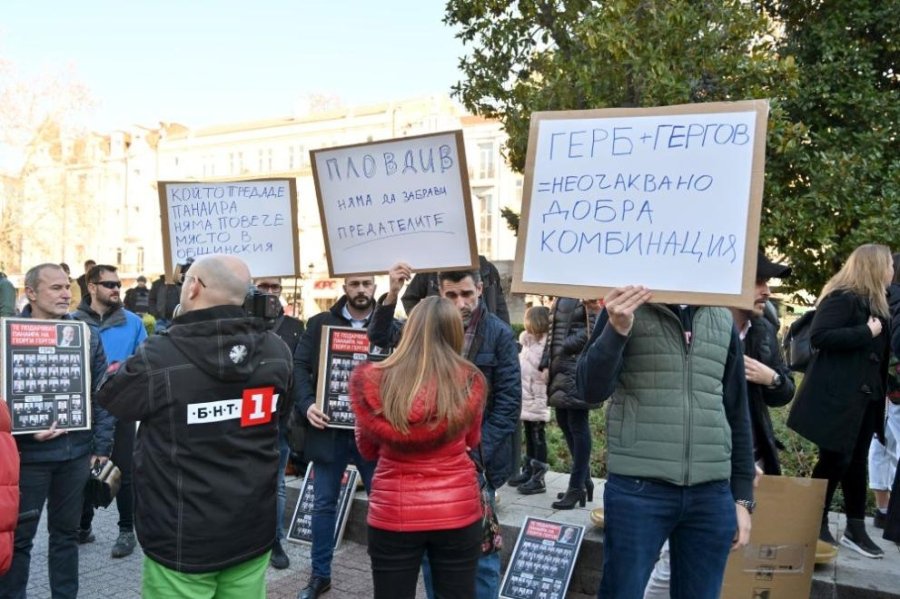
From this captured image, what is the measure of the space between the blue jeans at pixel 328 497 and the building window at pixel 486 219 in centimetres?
→ 4012

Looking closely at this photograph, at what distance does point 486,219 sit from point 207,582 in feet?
140

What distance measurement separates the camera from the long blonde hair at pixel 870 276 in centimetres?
468

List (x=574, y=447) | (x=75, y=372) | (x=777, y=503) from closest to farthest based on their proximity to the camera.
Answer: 1. (x=777, y=503)
2. (x=75, y=372)
3. (x=574, y=447)

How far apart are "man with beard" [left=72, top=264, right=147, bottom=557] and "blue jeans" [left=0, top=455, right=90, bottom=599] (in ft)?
4.31

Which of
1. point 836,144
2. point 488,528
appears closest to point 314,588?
point 488,528

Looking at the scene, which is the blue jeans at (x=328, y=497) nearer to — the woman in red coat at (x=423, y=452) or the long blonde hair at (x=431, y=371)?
the woman in red coat at (x=423, y=452)

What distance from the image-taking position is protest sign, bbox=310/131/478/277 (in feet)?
13.8

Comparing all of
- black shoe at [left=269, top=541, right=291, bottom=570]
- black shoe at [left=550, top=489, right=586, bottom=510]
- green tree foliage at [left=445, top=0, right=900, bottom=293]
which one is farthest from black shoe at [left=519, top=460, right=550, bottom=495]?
green tree foliage at [left=445, top=0, right=900, bottom=293]

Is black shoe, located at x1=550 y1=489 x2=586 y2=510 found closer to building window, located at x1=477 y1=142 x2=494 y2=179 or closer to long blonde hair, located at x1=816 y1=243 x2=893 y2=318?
long blonde hair, located at x1=816 y1=243 x2=893 y2=318

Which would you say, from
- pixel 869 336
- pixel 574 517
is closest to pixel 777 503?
pixel 869 336

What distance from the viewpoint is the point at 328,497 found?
15.6ft

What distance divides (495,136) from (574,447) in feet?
131

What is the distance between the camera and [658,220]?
2885mm

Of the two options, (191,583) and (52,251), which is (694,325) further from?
(52,251)
